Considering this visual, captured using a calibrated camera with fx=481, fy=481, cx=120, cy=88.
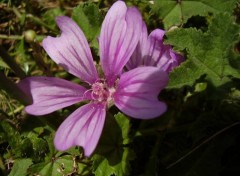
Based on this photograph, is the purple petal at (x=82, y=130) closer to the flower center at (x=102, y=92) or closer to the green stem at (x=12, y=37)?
the flower center at (x=102, y=92)

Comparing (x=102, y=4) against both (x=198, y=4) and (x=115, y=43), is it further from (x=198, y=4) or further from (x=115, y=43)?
(x=115, y=43)

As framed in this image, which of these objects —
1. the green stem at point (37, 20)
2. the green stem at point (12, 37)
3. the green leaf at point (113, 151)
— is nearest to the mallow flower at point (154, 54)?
the green leaf at point (113, 151)

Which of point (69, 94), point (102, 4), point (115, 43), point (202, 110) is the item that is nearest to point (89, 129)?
point (69, 94)

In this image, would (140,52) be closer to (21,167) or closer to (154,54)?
(154,54)

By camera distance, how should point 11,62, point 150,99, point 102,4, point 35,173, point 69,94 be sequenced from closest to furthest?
point 150,99, point 11,62, point 69,94, point 35,173, point 102,4

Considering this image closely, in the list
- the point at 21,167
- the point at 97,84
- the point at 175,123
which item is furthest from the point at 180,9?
the point at 21,167

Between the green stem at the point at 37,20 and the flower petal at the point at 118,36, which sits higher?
the flower petal at the point at 118,36
